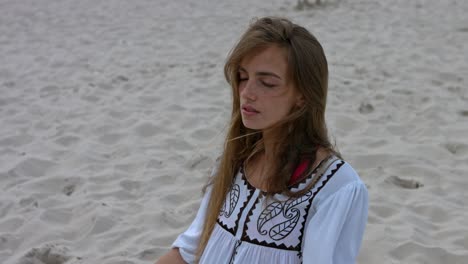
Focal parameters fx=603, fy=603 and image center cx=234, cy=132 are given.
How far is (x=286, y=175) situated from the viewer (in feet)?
5.49

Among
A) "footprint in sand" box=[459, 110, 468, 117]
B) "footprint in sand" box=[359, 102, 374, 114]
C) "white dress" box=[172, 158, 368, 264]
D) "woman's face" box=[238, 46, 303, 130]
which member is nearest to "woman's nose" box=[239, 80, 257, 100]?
"woman's face" box=[238, 46, 303, 130]

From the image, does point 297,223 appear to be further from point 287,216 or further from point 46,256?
point 46,256

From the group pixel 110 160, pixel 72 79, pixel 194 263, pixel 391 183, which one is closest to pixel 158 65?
pixel 72 79

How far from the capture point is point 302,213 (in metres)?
1.62

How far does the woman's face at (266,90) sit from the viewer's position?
65.1 inches

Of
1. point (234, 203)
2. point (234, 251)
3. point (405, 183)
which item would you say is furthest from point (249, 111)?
point (405, 183)

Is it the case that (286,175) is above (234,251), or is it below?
above

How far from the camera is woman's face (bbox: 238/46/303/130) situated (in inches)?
65.1

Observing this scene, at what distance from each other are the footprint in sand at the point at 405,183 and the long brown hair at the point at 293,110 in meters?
1.77

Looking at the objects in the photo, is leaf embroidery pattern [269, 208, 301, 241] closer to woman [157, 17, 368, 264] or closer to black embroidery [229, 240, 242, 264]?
woman [157, 17, 368, 264]

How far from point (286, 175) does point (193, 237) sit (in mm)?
453

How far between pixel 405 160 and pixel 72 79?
3.07m

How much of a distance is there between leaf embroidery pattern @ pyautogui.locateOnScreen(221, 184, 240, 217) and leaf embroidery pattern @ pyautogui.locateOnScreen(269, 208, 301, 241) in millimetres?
169

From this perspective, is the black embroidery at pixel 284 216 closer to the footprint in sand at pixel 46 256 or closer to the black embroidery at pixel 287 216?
the black embroidery at pixel 287 216
